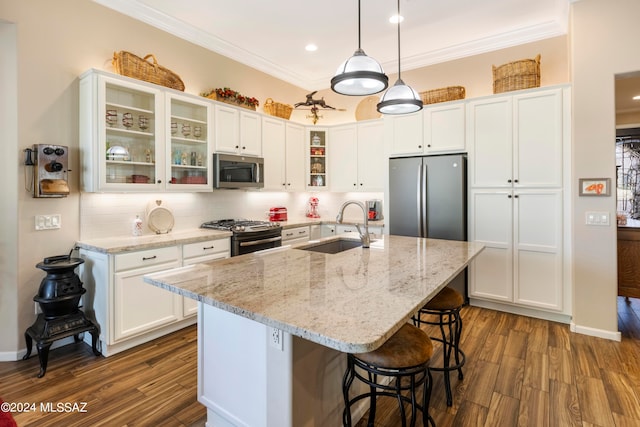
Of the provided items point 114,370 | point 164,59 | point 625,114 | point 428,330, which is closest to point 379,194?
point 428,330

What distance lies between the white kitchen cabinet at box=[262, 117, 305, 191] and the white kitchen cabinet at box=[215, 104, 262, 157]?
5.9 inches

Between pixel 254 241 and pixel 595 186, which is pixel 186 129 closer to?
pixel 254 241

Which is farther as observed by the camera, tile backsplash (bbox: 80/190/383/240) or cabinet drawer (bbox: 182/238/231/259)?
cabinet drawer (bbox: 182/238/231/259)

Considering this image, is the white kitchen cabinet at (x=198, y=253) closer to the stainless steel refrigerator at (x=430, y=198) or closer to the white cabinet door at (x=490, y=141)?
the stainless steel refrigerator at (x=430, y=198)

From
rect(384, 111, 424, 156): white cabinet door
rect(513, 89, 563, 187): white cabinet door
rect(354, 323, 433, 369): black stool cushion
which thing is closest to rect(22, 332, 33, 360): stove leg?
rect(354, 323, 433, 369): black stool cushion

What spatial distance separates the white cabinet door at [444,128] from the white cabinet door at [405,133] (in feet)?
0.29

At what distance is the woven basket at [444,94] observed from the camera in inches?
157

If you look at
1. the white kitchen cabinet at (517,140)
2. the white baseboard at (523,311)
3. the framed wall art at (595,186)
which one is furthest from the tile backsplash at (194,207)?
the framed wall art at (595,186)

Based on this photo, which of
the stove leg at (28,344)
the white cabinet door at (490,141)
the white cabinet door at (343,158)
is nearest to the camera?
the stove leg at (28,344)

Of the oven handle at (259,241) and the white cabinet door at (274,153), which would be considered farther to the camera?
the white cabinet door at (274,153)

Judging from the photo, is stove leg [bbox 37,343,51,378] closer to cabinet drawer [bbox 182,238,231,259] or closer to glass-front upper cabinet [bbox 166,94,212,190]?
cabinet drawer [bbox 182,238,231,259]

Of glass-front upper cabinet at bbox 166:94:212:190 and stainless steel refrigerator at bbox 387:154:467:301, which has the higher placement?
glass-front upper cabinet at bbox 166:94:212:190

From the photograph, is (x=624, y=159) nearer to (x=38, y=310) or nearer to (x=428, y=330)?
(x=428, y=330)

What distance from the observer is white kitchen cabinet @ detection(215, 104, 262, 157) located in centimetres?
386
